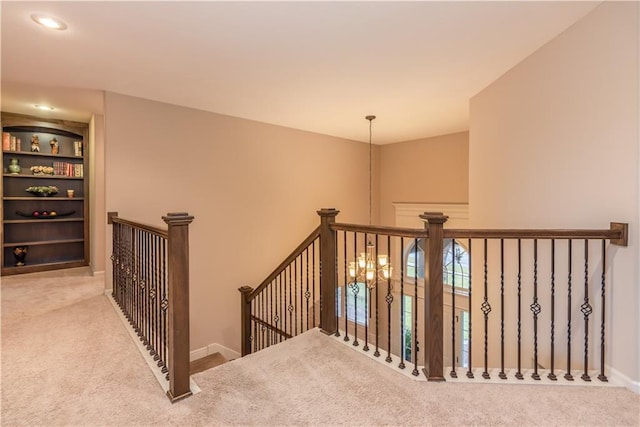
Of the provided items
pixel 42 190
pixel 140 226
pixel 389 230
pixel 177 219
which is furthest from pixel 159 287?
pixel 42 190

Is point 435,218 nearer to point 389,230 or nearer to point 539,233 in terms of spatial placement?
point 389,230

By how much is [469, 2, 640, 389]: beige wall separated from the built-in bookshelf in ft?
20.0

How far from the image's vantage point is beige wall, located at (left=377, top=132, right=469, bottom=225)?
5.61 metres

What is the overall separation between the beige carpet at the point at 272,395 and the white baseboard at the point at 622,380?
0.07m

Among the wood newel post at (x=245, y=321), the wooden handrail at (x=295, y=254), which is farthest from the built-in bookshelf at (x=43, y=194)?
the wooden handrail at (x=295, y=254)

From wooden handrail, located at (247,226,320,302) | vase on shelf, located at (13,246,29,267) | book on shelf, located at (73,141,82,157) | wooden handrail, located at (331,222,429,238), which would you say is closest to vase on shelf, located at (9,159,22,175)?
book on shelf, located at (73,141,82,157)

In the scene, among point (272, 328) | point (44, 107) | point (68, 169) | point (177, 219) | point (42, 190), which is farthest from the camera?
point (68, 169)

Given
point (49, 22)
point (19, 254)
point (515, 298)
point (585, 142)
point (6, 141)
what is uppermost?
point (49, 22)

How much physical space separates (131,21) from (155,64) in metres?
0.69

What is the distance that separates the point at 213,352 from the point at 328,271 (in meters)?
2.61

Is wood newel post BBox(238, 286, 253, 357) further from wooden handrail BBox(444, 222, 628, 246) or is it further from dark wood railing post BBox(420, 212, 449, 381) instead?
wooden handrail BBox(444, 222, 628, 246)

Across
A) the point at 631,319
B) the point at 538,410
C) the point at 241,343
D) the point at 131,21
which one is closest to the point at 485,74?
the point at 631,319

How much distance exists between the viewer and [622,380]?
1823mm

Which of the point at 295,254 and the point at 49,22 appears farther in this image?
the point at 295,254
